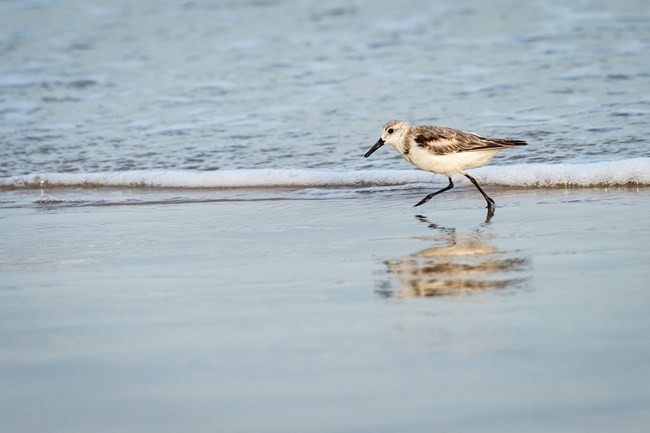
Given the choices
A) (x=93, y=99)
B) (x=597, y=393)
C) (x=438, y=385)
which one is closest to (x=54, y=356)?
(x=438, y=385)

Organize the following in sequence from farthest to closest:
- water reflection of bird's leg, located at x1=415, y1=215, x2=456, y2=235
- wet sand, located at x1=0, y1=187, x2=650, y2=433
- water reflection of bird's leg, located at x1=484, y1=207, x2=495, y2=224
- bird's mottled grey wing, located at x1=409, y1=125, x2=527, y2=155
A: bird's mottled grey wing, located at x1=409, y1=125, x2=527, y2=155 → water reflection of bird's leg, located at x1=484, y1=207, x2=495, y2=224 → water reflection of bird's leg, located at x1=415, y1=215, x2=456, y2=235 → wet sand, located at x1=0, y1=187, x2=650, y2=433

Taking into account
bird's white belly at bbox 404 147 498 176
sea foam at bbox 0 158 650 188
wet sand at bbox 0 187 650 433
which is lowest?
wet sand at bbox 0 187 650 433

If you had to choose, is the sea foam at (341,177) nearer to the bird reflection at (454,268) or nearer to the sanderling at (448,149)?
the sanderling at (448,149)

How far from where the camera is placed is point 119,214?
7531 mm

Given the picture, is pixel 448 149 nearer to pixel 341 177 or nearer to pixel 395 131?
pixel 395 131

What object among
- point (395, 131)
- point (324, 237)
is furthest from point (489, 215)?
point (395, 131)

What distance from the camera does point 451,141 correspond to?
7.55 m

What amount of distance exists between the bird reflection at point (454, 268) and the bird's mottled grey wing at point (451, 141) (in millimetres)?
1386

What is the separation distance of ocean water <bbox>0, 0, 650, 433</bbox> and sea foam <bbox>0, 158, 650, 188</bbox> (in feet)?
0.06

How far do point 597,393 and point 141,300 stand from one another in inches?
84.6

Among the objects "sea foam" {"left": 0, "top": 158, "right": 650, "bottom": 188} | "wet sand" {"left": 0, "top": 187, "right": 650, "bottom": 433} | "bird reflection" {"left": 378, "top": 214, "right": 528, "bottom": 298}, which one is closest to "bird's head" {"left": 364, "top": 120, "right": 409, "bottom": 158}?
"sea foam" {"left": 0, "top": 158, "right": 650, "bottom": 188}

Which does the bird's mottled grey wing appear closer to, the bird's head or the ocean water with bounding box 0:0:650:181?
the bird's head

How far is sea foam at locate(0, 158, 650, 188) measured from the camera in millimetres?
7836

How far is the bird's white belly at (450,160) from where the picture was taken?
753 cm
